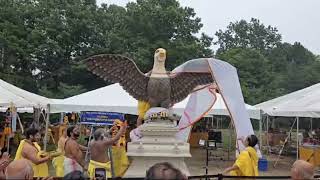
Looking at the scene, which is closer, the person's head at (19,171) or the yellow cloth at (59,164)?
the person's head at (19,171)

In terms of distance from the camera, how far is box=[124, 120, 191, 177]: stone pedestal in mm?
9180

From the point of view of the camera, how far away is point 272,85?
4478 cm

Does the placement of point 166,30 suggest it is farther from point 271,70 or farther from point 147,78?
point 147,78

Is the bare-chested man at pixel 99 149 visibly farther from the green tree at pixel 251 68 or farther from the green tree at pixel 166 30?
the green tree at pixel 251 68

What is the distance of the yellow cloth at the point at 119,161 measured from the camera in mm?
8670

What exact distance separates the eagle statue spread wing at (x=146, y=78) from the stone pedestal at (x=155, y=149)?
0.47 m

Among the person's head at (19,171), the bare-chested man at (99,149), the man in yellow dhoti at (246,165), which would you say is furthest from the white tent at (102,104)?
the person's head at (19,171)

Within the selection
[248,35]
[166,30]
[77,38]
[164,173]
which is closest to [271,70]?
[166,30]

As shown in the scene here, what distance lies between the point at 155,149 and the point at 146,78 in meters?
1.39

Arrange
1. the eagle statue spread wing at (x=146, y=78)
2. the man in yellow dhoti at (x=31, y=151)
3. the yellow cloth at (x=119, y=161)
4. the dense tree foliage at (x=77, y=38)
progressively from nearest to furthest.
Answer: the man in yellow dhoti at (x=31, y=151) → the yellow cloth at (x=119, y=161) → the eagle statue spread wing at (x=146, y=78) → the dense tree foliage at (x=77, y=38)

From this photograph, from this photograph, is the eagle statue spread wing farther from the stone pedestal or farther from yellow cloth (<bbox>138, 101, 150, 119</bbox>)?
the stone pedestal

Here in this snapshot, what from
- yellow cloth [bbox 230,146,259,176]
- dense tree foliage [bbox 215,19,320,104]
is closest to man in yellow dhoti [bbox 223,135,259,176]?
yellow cloth [bbox 230,146,259,176]

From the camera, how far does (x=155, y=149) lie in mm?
9211

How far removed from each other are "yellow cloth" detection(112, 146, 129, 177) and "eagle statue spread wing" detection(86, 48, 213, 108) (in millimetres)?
1079
